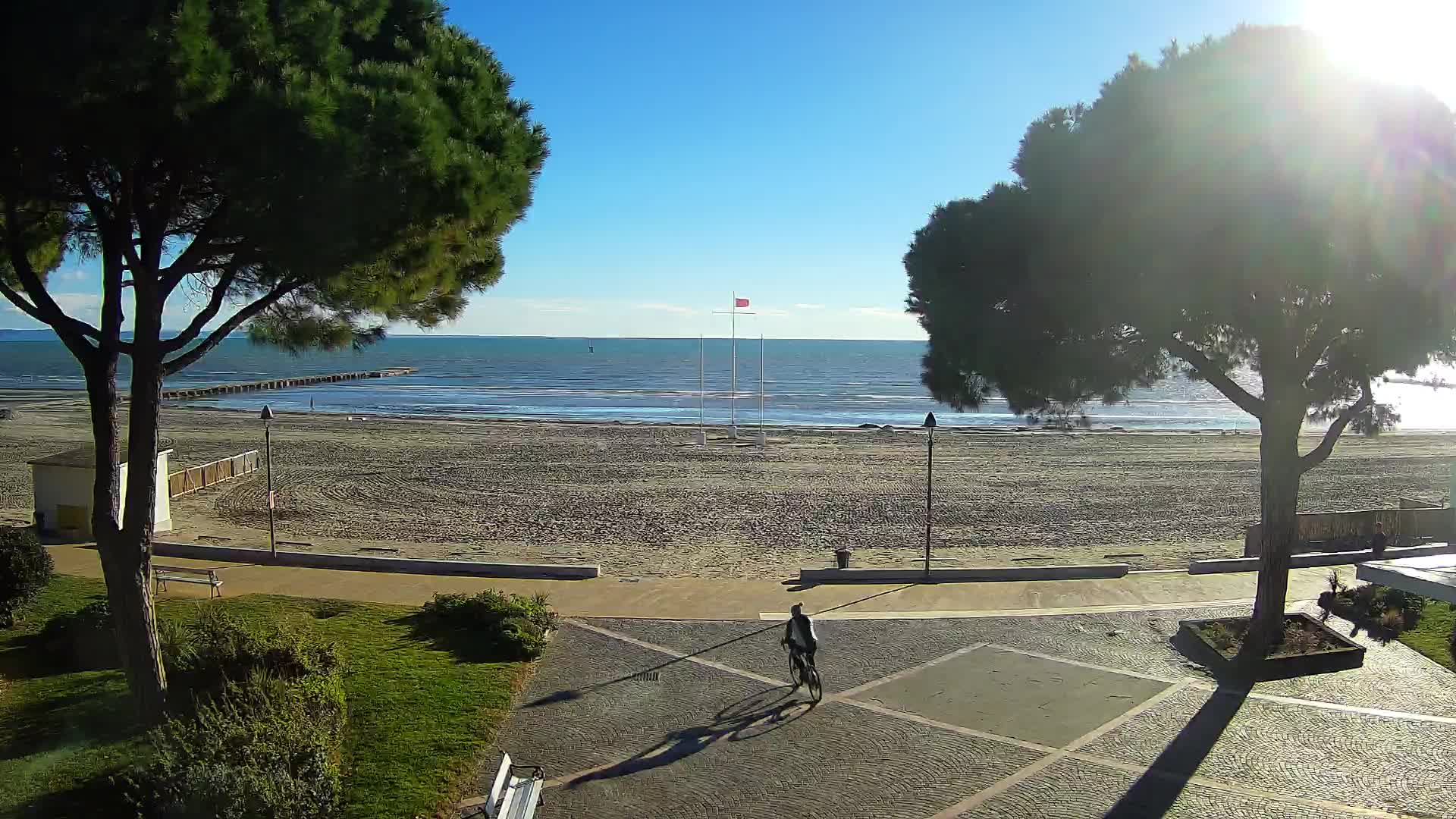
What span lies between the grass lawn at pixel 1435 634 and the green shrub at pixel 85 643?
14475 millimetres

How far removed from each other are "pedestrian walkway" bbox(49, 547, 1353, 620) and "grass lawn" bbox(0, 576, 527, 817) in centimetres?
247

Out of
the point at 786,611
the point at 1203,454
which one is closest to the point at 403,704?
the point at 786,611

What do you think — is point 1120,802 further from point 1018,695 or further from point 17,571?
point 17,571

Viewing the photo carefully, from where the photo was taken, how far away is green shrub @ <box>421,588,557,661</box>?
11078mm

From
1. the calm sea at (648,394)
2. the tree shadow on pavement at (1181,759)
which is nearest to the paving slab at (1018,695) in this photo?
the tree shadow on pavement at (1181,759)

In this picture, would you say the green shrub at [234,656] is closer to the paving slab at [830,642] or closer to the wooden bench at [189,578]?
the paving slab at [830,642]

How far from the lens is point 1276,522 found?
11422mm

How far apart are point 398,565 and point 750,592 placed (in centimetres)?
592

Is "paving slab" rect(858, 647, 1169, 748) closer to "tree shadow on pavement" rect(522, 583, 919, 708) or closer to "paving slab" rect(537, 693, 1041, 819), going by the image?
"paving slab" rect(537, 693, 1041, 819)

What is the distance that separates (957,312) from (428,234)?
5.91 m

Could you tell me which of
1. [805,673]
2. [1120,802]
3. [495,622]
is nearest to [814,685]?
[805,673]

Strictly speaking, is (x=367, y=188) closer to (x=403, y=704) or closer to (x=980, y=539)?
(x=403, y=704)

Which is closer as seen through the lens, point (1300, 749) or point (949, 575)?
point (1300, 749)

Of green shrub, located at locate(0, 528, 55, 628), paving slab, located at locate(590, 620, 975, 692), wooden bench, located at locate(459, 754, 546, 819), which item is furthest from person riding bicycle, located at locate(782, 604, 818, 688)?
green shrub, located at locate(0, 528, 55, 628)
